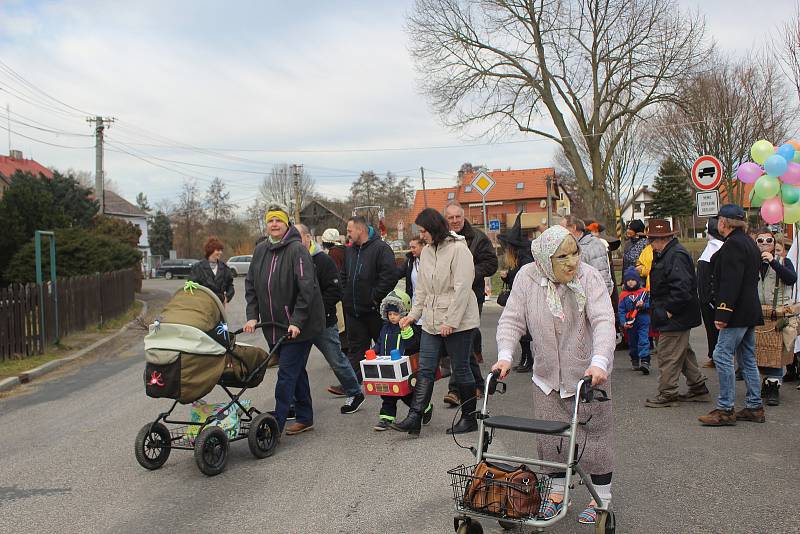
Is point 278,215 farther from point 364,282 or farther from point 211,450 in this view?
point 211,450

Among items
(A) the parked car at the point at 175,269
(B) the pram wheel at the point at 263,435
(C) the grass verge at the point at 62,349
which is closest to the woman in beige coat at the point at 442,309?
(B) the pram wheel at the point at 263,435

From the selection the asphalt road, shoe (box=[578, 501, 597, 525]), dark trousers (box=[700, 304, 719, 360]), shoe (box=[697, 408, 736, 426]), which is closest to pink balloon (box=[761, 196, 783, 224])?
dark trousers (box=[700, 304, 719, 360])

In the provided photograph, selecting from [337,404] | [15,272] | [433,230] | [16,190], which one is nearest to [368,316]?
[337,404]

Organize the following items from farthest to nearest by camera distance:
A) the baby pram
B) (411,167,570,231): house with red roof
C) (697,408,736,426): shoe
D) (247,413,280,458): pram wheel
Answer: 1. (411,167,570,231): house with red roof
2. (697,408,736,426): shoe
3. (247,413,280,458): pram wheel
4. the baby pram

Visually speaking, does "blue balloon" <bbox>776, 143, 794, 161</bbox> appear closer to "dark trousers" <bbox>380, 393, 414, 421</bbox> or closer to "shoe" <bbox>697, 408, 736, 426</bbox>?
"shoe" <bbox>697, 408, 736, 426</bbox>

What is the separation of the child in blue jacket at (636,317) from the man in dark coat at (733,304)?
8.53 ft

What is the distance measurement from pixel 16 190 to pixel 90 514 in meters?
17.2

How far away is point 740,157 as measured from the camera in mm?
30984

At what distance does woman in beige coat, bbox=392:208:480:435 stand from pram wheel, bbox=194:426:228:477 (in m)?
1.60

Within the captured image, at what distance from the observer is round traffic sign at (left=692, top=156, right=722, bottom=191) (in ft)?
44.6

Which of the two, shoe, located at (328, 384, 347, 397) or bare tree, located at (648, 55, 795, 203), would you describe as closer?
shoe, located at (328, 384, 347, 397)

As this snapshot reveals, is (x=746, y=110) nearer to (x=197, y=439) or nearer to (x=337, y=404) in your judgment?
(x=337, y=404)

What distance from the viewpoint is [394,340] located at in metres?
7.18

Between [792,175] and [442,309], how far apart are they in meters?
4.90
